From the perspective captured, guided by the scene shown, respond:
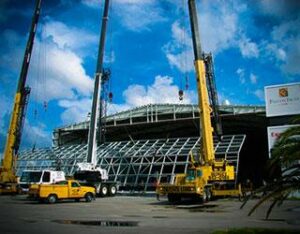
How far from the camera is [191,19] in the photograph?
3291 centimetres

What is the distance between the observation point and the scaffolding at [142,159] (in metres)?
46.1

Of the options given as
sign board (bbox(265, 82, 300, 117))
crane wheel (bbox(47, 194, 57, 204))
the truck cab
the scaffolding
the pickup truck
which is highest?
sign board (bbox(265, 82, 300, 117))

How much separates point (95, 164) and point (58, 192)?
9.03 meters

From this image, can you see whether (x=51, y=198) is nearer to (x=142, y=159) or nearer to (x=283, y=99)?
(x=142, y=159)

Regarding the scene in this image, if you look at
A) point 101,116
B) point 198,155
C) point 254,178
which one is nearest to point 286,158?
point 198,155

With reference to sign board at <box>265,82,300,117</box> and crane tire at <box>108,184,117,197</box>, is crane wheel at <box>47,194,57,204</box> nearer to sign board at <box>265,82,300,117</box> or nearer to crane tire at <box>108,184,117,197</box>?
crane tire at <box>108,184,117,197</box>

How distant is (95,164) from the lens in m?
40.3

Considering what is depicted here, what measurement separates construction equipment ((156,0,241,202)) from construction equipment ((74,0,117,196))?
32.1 ft

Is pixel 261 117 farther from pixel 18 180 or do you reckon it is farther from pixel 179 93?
pixel 18 180

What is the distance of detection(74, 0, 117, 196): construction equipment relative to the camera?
39250mm

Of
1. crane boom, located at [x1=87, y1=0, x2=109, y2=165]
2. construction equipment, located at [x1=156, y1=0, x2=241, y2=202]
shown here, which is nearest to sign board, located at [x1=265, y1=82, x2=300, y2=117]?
construction equipment, located at [x1=156, y1=0, x2=241, y2=202]

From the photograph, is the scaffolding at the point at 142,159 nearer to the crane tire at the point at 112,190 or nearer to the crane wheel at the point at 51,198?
the crane tire at the point at 112,190

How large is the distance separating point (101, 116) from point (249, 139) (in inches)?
1027

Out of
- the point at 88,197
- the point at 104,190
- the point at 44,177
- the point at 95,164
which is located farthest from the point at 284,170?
the point at 104,190
